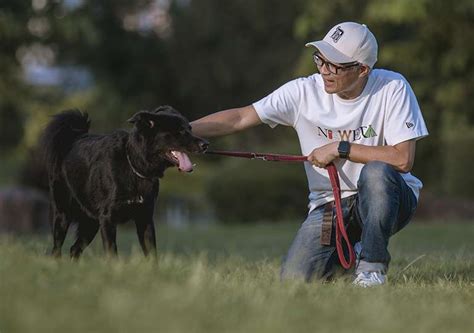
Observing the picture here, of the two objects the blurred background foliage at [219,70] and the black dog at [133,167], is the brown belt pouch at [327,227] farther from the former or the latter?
the blurred background foliage at [219,70]

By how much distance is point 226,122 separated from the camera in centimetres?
673

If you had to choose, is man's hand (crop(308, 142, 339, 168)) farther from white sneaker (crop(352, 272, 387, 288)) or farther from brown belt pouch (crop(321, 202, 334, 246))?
white sneaker (crop(352, 272, 387, 288))

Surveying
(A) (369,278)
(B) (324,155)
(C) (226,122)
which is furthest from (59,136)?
(A) (369,278)

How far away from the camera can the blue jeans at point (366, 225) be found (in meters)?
6.18

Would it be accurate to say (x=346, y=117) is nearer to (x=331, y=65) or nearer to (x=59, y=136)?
(x=331, y=65)

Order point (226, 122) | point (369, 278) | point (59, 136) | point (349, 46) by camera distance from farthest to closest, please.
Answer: point (59, 136)
point (226, 122)
point (349, 46)
point (369, 278)

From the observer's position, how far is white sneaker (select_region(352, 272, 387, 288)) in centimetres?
612

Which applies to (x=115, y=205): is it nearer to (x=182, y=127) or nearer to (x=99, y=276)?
(x=182, y=127)

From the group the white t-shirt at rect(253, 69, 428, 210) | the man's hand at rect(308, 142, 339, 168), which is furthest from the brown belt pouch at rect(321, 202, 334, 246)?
the man's hand at rect(308, 142, 339, 168)

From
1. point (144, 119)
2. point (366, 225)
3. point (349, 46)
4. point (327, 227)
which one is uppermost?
point (349, 46)

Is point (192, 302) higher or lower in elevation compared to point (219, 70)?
higher

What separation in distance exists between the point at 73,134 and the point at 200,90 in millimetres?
29076

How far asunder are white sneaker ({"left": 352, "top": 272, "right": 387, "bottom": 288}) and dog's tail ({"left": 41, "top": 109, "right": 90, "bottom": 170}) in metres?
2.41

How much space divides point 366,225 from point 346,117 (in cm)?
76
